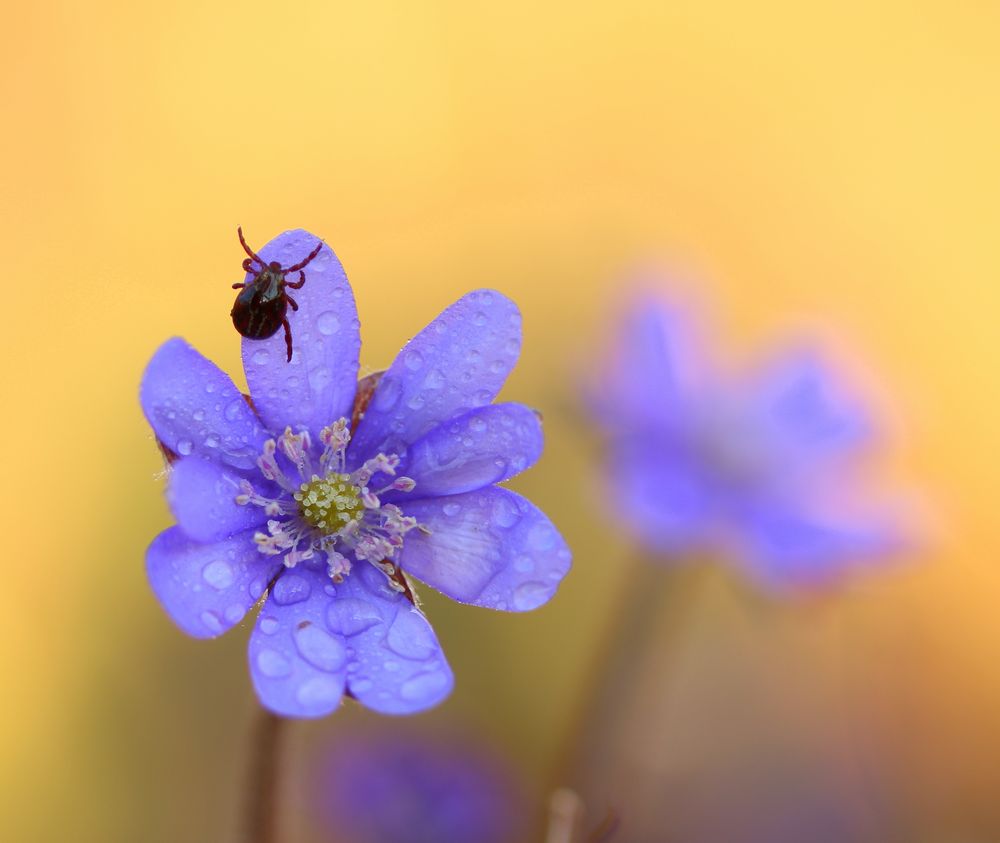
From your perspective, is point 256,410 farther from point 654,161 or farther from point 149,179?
point 654,161

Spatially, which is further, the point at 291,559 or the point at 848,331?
the point at 848,331

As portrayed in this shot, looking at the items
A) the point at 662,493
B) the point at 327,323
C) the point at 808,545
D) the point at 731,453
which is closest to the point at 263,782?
the point at 327,323

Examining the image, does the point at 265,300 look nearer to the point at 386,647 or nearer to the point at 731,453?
the point at 386,647

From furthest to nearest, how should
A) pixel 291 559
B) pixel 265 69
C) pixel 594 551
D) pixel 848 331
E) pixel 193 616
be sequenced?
pixel 265 69, pixel 848 331, pixel 594 551, pixel 291 559, pixel 193 616

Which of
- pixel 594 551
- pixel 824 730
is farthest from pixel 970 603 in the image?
pixel 594 551

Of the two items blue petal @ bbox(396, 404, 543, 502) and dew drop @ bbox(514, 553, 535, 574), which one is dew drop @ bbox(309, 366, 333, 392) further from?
dew drop @ bbox(514, 553, 535, 574)

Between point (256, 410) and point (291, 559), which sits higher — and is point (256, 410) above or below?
above

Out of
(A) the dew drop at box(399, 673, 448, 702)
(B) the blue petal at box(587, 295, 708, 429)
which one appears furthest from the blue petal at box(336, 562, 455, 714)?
(B) the blue petal at box(587, 295, 708, 429)
